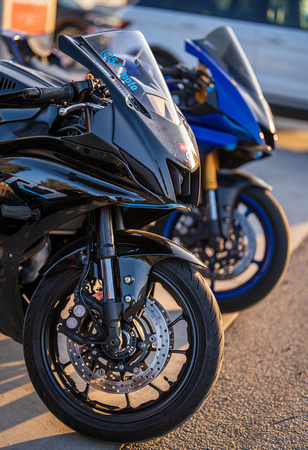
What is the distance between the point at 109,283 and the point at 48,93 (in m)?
0.73

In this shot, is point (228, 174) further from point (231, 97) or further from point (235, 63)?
point (235, 63)

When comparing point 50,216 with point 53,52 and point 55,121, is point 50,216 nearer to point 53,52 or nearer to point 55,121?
point 55,121

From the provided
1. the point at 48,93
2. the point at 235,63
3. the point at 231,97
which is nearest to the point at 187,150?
the point at 48,93

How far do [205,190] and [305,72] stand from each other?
457cm

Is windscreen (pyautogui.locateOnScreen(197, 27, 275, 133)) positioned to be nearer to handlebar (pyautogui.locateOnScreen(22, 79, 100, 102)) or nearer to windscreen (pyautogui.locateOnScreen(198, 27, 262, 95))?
windscreen (pyautogui.locateOnScreen(198, 27, 262, 95))

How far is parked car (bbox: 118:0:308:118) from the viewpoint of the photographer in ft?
24.0

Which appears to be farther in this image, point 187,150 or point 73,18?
point 73,18

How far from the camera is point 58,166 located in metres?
2.24

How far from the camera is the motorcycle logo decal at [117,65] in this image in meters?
2.26

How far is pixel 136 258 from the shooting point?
7.39 ft

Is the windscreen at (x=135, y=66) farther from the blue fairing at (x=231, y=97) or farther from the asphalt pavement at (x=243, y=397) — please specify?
the asphalt pavement at (x=243, y=397)

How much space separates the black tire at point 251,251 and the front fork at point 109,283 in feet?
4.05

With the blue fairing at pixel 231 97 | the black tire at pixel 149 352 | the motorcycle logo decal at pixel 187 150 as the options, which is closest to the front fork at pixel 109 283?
the black tire at pixel 149 352

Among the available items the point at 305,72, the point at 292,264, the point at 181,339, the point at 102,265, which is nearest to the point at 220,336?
the point at 102,265
